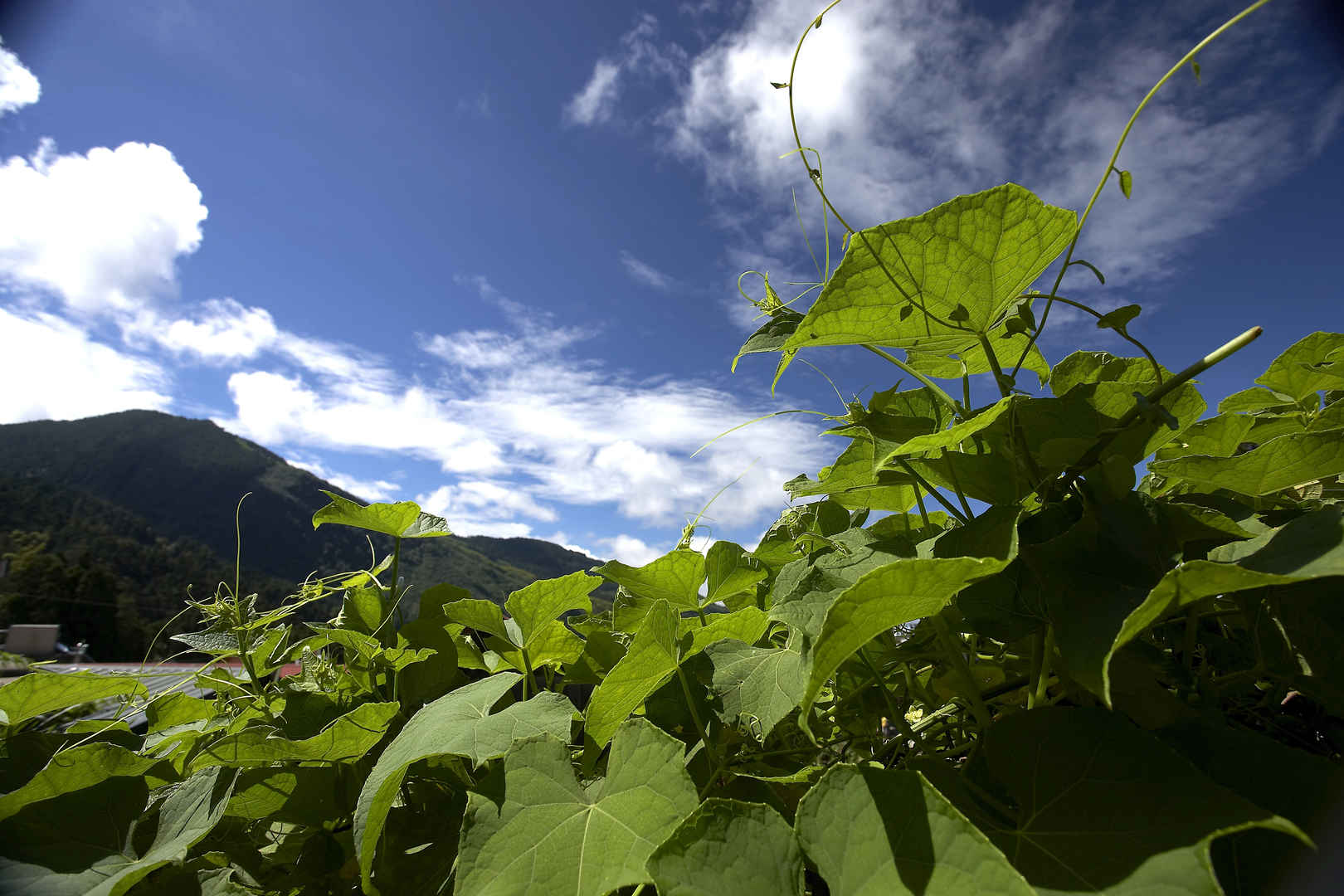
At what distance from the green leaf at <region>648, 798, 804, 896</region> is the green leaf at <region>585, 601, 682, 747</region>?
16cm

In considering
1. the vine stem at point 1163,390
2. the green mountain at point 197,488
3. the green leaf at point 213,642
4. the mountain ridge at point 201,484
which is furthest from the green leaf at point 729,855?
the mountain ridge at point 201,484

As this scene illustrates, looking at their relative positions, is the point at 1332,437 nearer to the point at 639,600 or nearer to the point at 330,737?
the point at 639,600

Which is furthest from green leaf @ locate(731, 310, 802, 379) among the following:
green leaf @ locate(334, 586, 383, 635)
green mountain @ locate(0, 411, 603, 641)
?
green mountain @ locate(0, 411, 603, 641)

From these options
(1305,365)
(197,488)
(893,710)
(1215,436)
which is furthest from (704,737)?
(197,488)

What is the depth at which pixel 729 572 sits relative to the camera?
0.80m

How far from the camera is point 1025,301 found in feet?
1.69

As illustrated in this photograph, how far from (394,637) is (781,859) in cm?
74

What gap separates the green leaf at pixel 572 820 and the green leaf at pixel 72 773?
0.44 metres

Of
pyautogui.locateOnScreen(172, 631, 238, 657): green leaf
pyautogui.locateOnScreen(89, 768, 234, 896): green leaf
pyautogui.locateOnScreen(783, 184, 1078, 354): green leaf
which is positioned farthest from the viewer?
pyautogui.locateOnScreen(172, 631, 238, 657): green leaf

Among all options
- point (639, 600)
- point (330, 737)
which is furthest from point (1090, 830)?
point (330, 737)

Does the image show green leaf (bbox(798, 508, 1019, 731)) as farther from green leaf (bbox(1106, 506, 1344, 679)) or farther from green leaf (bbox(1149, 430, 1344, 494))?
green leaf (bbox(1149, 430, 1344, 494))

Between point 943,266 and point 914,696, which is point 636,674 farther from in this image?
point 943,266

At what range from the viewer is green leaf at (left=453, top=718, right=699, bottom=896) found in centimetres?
46

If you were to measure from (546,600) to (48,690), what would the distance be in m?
0.59
